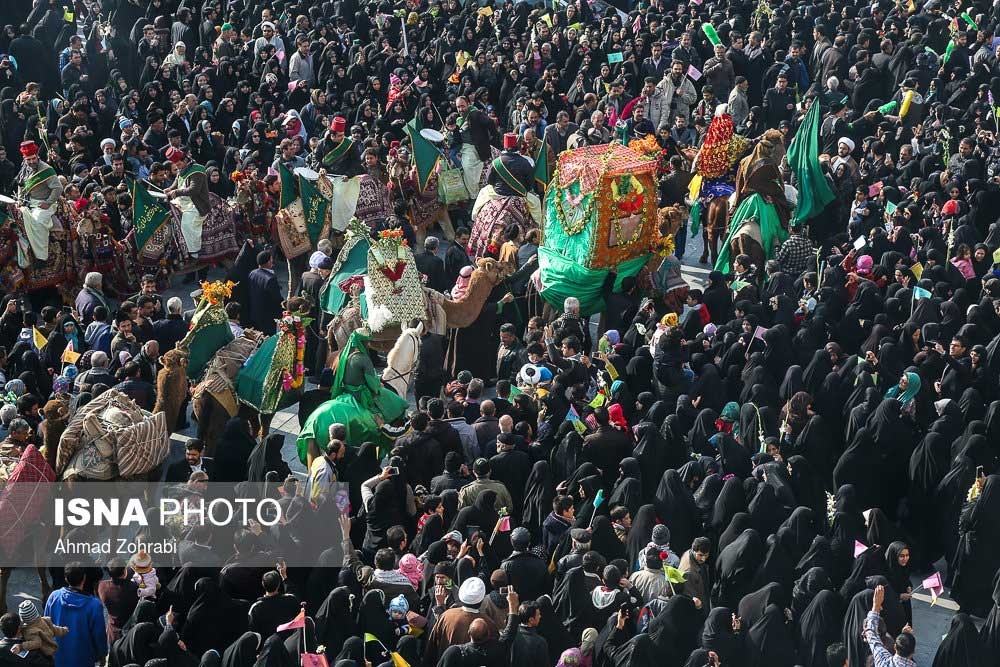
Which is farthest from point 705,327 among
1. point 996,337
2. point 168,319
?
point 168,319

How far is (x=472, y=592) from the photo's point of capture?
34.6 ft

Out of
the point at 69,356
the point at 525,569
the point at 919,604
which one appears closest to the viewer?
the point at 525,569

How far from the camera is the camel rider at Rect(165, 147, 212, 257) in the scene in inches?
665

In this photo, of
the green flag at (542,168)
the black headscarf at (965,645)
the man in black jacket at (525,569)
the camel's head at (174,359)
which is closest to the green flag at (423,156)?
the green flag at (542,168)

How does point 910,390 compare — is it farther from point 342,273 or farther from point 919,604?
point 342,273

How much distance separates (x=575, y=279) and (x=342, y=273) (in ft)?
6.90

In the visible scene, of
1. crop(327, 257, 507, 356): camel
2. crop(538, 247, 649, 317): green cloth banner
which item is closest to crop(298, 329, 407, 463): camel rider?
crop(327, 257, 507, 356): camel

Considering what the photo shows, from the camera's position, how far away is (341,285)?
14836 mm

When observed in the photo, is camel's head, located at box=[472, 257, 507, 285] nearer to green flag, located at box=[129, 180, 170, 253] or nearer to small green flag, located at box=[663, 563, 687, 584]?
green flag, located at box=[129, 180, 170, 253]

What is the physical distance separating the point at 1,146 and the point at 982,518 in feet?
37.9

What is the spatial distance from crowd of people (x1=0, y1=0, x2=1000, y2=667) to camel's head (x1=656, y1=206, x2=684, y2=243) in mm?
694

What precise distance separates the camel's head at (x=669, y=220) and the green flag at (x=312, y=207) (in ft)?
10.9

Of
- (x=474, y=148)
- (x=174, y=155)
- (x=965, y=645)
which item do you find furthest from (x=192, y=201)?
(x=965, y=645)

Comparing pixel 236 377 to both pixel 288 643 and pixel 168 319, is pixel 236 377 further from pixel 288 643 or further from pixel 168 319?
pixel 288 643
